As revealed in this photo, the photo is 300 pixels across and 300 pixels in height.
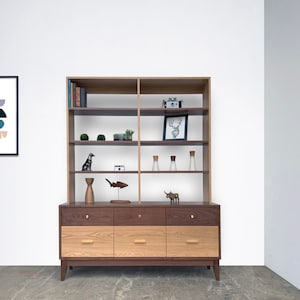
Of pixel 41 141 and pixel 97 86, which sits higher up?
pixel 97 86

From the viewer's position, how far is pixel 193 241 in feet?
9.92

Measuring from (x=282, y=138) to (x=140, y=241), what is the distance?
1.67 meters

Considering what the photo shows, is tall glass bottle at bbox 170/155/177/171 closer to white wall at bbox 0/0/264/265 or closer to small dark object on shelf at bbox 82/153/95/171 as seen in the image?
white wall at bbox 0/0/264/265

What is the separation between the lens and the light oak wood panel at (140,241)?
9.92ft

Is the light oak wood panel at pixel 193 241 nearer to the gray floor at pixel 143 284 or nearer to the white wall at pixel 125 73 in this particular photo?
the gray floor at pixel 143 284

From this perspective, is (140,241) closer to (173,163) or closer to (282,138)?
(173,163)

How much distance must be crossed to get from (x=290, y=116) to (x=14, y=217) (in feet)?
9.82

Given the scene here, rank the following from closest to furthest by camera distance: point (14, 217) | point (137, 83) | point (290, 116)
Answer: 1. point (290, 116)
2. point (137, 83)
3. point (14, 217)

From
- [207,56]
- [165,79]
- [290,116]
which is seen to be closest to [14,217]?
[165,79]

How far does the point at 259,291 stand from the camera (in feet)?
9.12

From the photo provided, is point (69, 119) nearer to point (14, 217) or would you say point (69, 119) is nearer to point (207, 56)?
point (14, 217)

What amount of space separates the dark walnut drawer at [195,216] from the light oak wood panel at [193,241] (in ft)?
0.15

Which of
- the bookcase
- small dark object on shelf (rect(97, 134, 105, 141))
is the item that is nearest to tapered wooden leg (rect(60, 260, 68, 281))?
the bookcase

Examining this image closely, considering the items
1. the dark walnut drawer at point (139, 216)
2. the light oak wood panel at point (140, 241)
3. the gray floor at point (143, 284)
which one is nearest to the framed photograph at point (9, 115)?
the gray floor at point (143, 284)
